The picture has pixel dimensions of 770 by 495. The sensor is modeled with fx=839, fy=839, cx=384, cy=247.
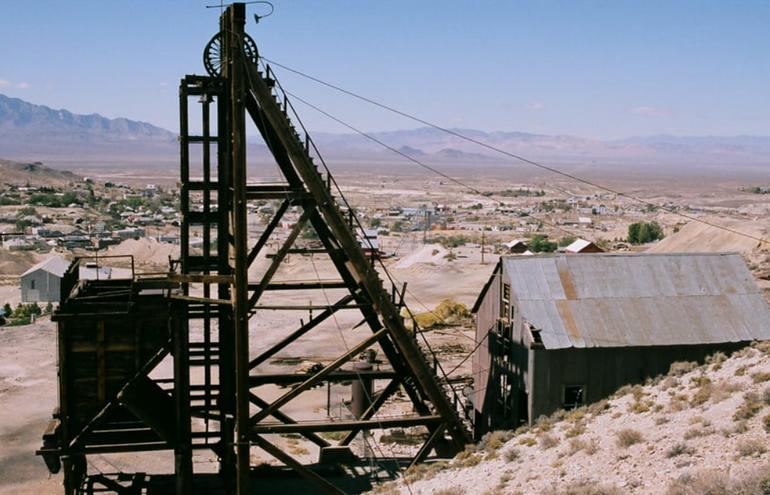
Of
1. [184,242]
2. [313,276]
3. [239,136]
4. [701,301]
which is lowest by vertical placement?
[313,276]

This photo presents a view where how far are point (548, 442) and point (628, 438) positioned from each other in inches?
73.3

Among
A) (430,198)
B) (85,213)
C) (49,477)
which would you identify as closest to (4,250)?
(85,213)

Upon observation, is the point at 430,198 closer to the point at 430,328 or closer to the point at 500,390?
the point at 430,328

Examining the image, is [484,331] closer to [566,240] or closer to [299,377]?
[299,377]

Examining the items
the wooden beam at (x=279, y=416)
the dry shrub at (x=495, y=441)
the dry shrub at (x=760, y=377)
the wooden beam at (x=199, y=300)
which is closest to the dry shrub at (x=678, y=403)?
the dry shrub at (x=760, y=377)

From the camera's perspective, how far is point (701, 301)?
19969 mm

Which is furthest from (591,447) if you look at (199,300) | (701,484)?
(199,300)

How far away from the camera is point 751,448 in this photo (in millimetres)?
12070

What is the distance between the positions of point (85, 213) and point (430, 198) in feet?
276

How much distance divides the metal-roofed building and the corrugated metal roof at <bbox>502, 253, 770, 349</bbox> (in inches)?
0.9

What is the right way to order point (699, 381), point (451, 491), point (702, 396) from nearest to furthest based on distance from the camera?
point (451, 491) < point (702, 396) < point (699, 381)

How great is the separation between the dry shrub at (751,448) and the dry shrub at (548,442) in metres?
3.84

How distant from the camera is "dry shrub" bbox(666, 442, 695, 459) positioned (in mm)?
12797

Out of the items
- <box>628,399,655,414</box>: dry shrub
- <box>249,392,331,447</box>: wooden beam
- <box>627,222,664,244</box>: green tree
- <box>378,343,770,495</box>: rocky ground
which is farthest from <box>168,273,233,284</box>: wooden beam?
<box>627,222,664,244</box>: green tree
